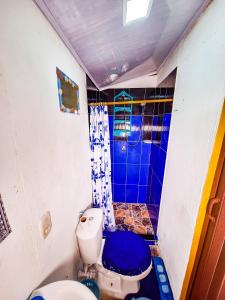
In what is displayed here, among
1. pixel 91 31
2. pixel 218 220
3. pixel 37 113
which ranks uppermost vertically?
pixel 91 31

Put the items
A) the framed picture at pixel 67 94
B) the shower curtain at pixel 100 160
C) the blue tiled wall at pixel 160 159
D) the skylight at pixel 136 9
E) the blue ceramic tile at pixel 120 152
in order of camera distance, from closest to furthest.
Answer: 1. the skylight at pixel 136 9
2. the framed picture at pixel 67 94
3. the blue tiled wall at pixel 160 159
4. the shower curtain at pixel 100 160
5. the blue ceramic tile at pixel 120 152

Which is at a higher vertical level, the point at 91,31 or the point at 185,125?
the point at 91,31

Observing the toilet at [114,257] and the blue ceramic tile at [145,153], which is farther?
the blue ceramic tile at [145,153]

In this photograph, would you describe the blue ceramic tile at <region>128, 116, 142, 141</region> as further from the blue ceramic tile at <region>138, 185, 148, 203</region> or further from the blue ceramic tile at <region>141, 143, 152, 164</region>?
the blue ceramic tile at <region>138, 185, 148, 203</region>

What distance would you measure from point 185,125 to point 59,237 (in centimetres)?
120

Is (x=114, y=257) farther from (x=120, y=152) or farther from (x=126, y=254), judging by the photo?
(x=120, y=152)

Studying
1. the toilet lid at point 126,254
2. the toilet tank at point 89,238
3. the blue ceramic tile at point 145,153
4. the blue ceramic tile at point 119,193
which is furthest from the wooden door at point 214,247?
the blue ceramic tile at point 119,193

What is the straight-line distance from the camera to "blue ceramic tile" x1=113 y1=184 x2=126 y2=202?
2.30m

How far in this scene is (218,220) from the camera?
675 mm

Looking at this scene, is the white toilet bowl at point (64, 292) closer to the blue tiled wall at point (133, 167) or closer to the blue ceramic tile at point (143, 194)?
the blue tiled wall at point (133, 167)

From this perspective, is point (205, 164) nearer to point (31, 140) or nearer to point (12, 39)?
point (31, 140)

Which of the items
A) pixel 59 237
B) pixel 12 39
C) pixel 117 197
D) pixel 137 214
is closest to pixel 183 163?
pixel 59 237

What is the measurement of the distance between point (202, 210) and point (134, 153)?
4.67 ft

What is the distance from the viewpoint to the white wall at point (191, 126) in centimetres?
67
